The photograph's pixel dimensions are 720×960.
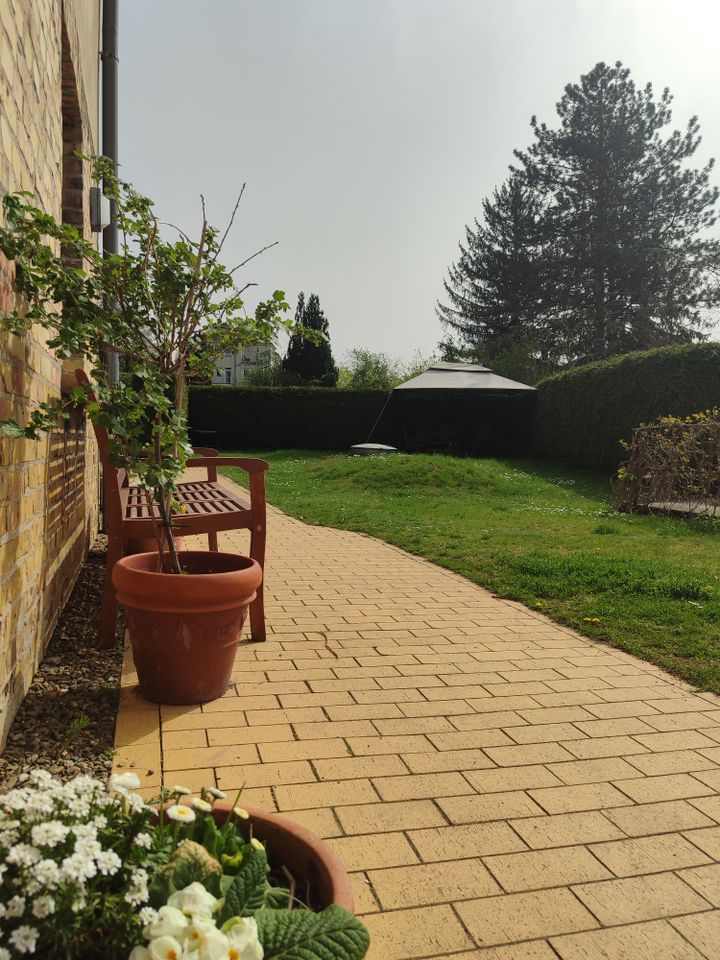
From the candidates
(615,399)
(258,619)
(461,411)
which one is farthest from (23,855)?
(461,411)

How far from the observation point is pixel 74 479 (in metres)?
4.47

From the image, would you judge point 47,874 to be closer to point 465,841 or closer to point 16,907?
point 16,907

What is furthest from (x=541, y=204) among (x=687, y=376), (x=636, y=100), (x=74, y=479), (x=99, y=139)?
(x=74, y=479)

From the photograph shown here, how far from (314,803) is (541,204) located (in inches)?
1274

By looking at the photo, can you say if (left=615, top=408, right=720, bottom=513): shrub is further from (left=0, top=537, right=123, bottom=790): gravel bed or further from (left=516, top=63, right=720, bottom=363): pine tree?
(left=516, top=63, right=720, bottom=363): pine tree

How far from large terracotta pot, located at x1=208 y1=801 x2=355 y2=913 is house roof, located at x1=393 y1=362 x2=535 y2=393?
16.2 meters

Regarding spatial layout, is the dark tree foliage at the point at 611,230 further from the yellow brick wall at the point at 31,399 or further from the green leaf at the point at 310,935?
the green leaf at the point at 310,935

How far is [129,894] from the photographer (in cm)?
99

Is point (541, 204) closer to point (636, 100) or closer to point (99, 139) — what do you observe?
point (636, 100)

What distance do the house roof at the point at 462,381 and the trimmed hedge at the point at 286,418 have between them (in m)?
3.18

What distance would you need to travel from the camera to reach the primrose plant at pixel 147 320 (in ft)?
8.57

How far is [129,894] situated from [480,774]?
1.55m

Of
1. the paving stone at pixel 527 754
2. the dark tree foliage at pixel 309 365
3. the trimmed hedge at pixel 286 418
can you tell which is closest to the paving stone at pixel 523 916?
the paving stone at pixel 527 754

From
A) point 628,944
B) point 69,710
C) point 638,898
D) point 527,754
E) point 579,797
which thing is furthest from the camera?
point 69,710
